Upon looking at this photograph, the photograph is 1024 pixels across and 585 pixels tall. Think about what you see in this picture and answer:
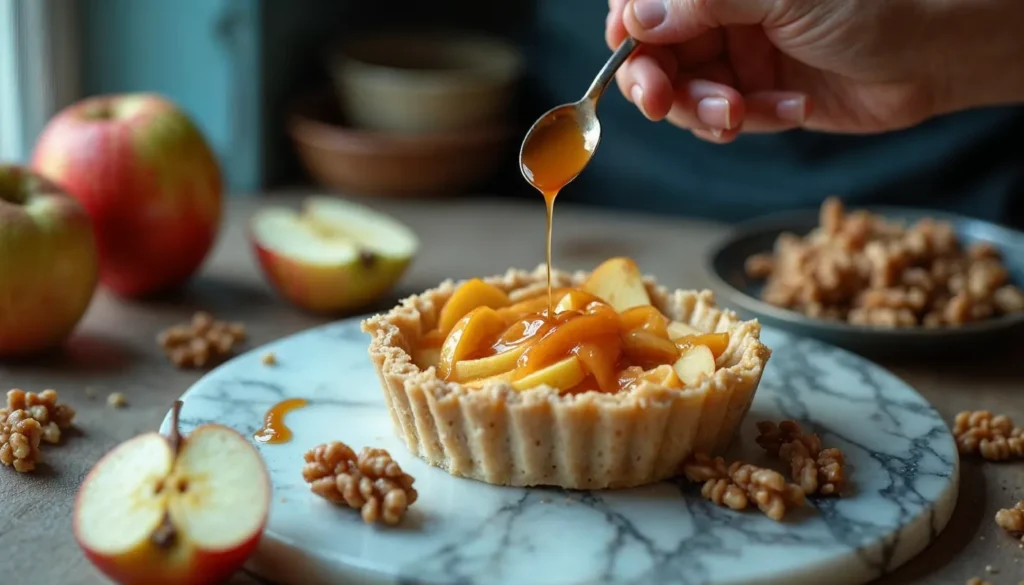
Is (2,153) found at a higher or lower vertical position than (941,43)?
lower

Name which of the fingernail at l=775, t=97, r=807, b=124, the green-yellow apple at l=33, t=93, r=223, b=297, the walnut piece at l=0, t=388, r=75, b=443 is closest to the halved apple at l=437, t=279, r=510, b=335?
the walnut piece at l=0, t=388, r=75, b=443

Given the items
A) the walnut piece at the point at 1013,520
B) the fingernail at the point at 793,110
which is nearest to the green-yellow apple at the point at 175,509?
the walnut piece at the point at 1013,520

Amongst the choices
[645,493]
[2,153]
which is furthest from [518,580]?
[2,153]

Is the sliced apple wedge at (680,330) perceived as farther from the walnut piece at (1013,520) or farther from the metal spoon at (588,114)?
the walnut piece at (1013,520)

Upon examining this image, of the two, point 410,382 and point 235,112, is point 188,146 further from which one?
Answer: point 410,382

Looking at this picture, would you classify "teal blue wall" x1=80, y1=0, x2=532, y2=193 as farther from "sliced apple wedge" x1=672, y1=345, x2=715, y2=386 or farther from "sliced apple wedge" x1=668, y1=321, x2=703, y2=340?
"sliced apple wedge" x1=672, y1=345, x2=715, y2=386

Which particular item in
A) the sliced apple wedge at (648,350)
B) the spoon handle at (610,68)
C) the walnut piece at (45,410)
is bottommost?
the walnut piece at (45,410)

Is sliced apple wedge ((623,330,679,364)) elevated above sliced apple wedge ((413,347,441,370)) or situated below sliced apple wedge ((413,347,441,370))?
above
